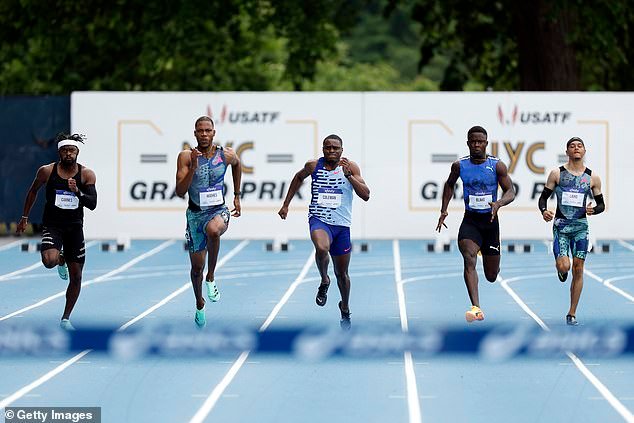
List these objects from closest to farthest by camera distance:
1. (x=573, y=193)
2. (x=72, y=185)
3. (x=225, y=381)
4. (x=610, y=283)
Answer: (x=225, y=381) < (x=72, y=185) < (x=573, y=193) < (x=610, y=283)

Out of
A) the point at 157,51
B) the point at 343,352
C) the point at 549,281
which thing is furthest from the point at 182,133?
the point at 343,352

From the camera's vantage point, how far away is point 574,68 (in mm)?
28641

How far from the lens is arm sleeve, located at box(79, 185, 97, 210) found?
41.4 ft

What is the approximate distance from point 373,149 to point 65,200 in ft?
40.7

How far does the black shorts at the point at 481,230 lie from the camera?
13094mm

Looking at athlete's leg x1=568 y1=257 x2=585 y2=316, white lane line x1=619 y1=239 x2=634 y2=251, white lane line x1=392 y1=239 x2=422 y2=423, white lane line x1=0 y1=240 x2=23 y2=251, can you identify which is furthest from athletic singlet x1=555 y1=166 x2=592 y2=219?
A: white lane line x1=0 y1=240 x2=23 y2=251

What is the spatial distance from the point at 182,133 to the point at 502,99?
5742 millimetres

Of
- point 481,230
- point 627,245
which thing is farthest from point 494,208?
point 627,245

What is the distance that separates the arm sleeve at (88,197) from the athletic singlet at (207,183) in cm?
89

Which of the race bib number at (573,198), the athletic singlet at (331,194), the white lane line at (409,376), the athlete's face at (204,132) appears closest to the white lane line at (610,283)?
the white lane line at (409,376)

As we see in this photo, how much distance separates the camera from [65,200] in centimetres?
1270

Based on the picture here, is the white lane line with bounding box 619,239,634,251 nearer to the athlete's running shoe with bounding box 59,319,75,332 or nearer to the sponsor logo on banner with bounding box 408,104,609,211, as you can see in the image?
the sponsor logo on banner with bounding box 408,104,609,211

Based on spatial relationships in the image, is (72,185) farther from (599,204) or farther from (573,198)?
(599,204)

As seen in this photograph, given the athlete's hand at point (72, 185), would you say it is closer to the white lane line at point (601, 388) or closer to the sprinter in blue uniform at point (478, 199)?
the sprinter in blue uniform at point (478, 199)
